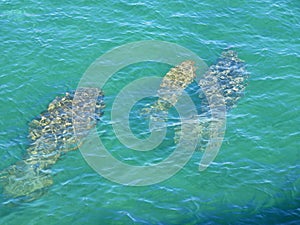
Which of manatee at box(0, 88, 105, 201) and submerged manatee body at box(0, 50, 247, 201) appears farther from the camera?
submerged manatee body at box(0, 50, 247, 201)

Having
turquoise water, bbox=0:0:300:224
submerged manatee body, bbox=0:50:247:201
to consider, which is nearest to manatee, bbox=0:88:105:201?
submerged manatee body, bbox=0:50:247:201

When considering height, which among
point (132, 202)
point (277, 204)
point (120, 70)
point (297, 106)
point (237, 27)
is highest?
point (237, 27)

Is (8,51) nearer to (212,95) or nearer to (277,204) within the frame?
(212,95)

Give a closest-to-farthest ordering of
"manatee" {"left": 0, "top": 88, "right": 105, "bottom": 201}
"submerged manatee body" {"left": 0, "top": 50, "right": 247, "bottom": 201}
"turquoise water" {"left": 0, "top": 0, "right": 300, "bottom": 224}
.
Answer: "turquoise water" {"left": 0, "top": 0, "right": 300, "bottom": 224}
"manatee" {"left": 0, "top": 88, "right": 105, "bottom": 201}
"submerged manatee body" {"left": 0, "top": 50, "right": 247, "bottom": 201}

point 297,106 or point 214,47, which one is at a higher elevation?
point 214,47

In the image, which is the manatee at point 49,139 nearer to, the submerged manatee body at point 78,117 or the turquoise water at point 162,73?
the submerged manatee body at point 78,117

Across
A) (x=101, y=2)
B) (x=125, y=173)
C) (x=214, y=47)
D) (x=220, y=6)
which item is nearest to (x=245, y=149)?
(x=125, y=173)

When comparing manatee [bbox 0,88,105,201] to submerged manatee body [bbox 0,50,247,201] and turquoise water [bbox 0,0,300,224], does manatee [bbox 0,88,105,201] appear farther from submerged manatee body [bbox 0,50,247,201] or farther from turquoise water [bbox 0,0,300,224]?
turquoise water [bbox 0,0,300,224]

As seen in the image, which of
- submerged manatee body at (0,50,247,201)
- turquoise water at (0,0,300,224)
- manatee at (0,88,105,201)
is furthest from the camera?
submerged manatee body at (0,50,247,201)

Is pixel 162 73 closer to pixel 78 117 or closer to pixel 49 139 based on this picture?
pixel 78 117
